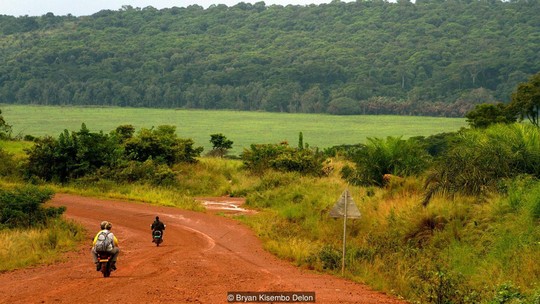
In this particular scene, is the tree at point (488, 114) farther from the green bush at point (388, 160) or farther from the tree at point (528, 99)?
the green bush at point (388, 160)

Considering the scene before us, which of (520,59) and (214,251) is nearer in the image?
(214,251)

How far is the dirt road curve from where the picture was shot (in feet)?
42.4

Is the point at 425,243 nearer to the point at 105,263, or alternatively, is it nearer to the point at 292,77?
the point at 105,263

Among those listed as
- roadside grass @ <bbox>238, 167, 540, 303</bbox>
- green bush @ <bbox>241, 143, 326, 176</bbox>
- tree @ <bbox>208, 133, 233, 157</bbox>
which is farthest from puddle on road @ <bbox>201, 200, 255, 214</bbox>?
tree @ <bbox>208, 133, 233, 157</bbox>

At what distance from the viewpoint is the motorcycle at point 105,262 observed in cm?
1502

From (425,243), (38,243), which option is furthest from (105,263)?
(425,243)

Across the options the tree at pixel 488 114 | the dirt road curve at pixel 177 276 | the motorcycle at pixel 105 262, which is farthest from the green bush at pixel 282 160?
the motorcycle at pixel 105 262

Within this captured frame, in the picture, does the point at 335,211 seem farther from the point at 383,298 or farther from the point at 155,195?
the point at 155,195

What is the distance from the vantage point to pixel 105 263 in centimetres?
1509

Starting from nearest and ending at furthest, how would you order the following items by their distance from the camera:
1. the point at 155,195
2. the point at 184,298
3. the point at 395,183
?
the point at 184,298 < the point at 395,183 < the point at 155,195

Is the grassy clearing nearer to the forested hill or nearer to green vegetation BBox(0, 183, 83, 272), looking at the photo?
green vegetation BBox(0, 183, 83, 272)

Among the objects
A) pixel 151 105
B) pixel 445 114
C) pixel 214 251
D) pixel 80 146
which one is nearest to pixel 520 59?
pixel 445 114

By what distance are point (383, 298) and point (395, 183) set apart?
11714 millimetres

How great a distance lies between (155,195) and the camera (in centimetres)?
3206
